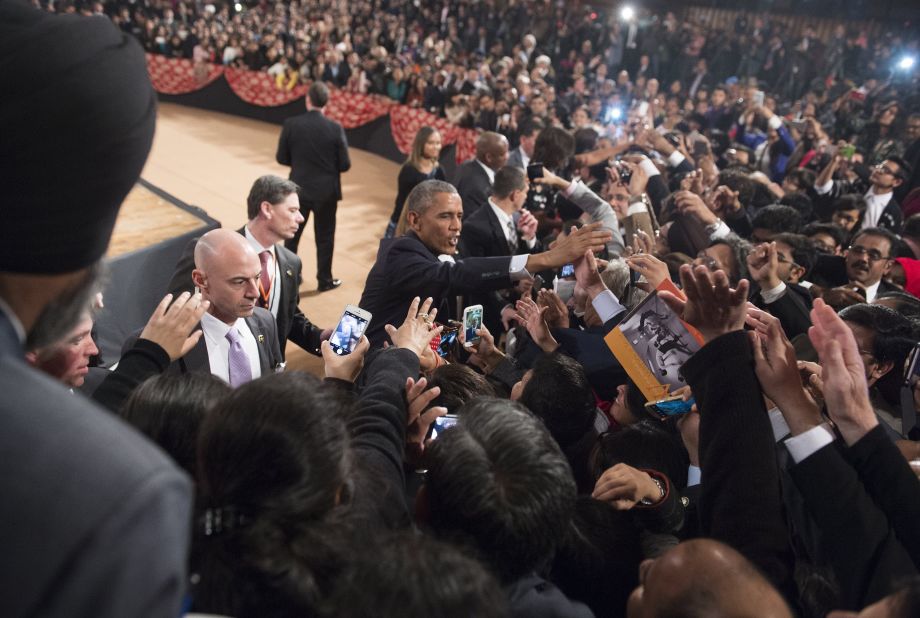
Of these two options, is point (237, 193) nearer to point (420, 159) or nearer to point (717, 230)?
point (420, 159)

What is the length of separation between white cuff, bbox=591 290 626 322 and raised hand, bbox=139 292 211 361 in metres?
1.62

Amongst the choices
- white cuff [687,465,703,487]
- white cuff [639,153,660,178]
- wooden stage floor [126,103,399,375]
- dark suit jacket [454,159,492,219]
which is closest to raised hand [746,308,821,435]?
white cuff [687,465,703,487]

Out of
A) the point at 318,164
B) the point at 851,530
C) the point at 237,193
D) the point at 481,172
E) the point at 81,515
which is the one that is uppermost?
the point at 81,515

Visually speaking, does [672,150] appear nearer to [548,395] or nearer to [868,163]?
[868,163]

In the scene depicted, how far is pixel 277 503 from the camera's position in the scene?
1.03 m

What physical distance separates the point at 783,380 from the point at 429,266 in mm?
1809

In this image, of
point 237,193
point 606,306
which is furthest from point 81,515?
point 237,193

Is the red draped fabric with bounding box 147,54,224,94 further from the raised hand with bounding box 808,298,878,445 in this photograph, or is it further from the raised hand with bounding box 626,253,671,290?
the raised hand with bounding box 808,298,878,445

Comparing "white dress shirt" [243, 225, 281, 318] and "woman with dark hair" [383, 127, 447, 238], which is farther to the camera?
"woman with dark hair" [383, 127, 447, 238]

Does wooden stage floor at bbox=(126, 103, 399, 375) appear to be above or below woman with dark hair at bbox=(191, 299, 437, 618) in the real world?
below

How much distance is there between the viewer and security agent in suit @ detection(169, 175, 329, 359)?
3.32m

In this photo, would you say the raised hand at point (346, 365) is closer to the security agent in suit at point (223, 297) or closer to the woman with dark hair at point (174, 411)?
the security agent in suit at point (223, 297)

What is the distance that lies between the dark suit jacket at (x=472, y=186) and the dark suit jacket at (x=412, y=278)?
1.99 metres

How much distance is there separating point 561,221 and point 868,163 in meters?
4.65
